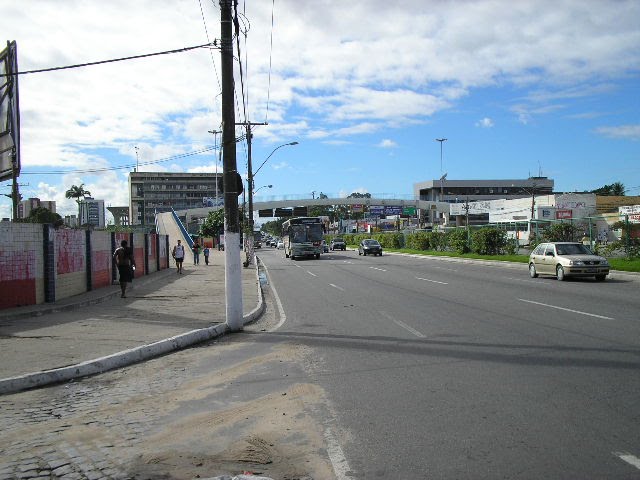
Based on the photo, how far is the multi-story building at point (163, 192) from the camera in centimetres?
14625

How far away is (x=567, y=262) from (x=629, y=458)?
18.2 m

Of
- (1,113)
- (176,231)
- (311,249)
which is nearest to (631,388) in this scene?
(1,113)

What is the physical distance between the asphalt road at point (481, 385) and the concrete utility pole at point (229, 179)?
1133mm

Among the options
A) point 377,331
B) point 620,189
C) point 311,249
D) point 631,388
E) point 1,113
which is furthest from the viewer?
point 620,189

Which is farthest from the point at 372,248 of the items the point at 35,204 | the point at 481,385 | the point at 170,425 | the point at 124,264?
the point at 170,425

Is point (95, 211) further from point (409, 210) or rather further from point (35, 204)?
point (409, 210)

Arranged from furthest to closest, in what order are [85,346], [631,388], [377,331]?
1. [377,331]
2. [85,346]
3. [631,388]

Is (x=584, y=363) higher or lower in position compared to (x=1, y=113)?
lower

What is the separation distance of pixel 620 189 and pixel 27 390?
10914 centimetres

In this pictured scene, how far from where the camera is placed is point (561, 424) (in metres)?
5.26

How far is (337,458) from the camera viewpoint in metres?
4.61

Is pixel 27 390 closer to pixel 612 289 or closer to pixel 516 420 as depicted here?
pixel 516 420

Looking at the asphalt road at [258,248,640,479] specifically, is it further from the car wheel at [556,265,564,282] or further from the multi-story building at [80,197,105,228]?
the multi-story building at [80,197,105,228]

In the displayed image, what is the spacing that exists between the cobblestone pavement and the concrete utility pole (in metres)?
3.17
